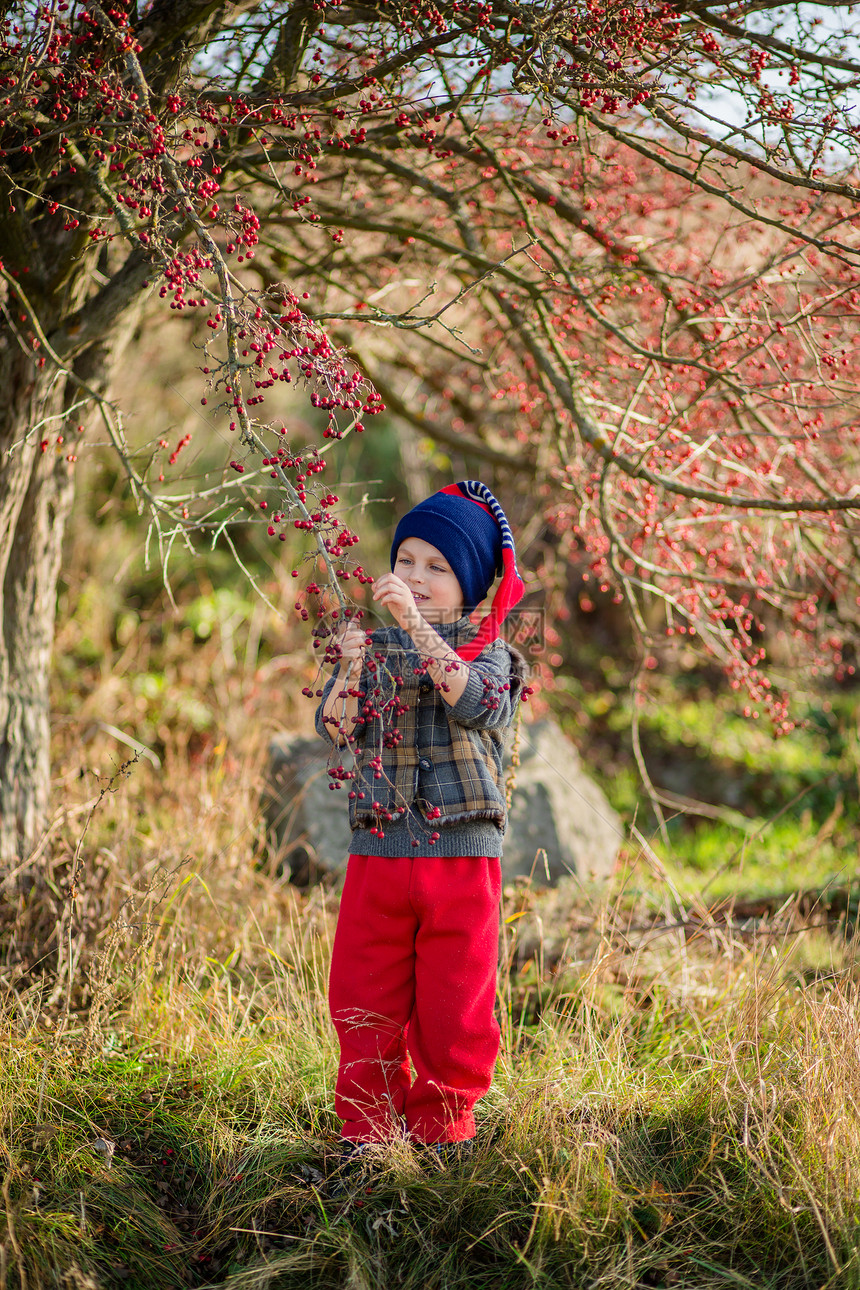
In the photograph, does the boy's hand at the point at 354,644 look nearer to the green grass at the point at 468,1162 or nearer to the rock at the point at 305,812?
the green grass at the point at 468,1162

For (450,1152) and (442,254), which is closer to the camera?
(450,1152)

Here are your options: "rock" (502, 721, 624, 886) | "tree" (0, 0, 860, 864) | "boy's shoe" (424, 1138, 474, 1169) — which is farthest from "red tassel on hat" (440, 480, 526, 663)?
"rock" (502, 721, 624, 886)

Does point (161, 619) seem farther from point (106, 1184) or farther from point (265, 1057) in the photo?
point (106, 1184)

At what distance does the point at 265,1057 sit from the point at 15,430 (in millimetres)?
2110

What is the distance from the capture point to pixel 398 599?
198cm

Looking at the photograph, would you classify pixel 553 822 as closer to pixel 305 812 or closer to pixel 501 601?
pixel 305 812

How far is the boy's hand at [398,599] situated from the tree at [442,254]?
0.53ft

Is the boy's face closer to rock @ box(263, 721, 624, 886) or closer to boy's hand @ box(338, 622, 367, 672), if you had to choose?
boy's hand @ box(338, 622, 367, 672)

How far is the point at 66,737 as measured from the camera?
14.8 ft

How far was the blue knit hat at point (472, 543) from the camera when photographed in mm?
2232

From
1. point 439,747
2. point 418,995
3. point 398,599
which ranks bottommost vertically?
point 418,995

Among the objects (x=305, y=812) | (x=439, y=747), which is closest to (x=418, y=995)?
(x=439, y=747)

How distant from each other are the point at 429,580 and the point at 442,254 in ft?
6.81

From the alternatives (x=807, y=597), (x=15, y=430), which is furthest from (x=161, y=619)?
(x=807, y=597)
